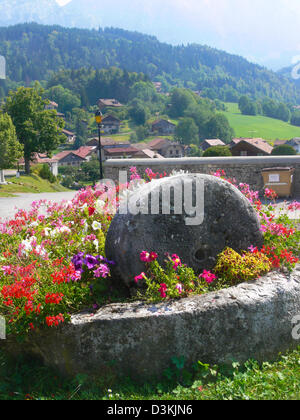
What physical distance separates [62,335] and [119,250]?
1.04 m

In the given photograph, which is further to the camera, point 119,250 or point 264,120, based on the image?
point 264,120

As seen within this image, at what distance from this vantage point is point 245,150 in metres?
62.2

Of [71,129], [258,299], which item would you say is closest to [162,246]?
[258,299]

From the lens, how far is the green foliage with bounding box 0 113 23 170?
36.7 m

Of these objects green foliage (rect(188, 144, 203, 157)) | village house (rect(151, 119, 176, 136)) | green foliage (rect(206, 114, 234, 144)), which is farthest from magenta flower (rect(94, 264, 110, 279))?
village house (rect(151, 119, 176, 136))

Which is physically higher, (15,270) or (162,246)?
(162,246)

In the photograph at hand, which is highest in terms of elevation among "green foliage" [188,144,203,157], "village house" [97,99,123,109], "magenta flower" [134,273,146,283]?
"village house" [97,99,123,109]

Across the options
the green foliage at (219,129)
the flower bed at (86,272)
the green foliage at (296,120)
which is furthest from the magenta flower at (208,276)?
the green foliage at (296,120)

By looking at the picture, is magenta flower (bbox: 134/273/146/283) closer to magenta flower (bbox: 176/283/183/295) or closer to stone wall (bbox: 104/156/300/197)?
magenta flower (bbox: 176/283/183/295)

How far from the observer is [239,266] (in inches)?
173

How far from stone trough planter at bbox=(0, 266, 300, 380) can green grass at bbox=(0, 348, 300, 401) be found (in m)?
0.10

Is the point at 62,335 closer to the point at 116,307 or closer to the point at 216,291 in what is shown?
the point at 116,307
